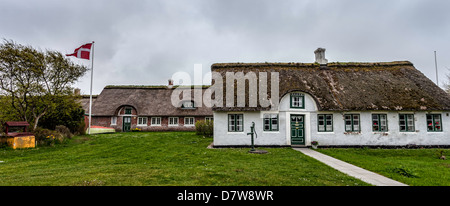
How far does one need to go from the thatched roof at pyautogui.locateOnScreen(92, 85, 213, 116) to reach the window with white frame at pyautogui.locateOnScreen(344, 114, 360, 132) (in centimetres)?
1554

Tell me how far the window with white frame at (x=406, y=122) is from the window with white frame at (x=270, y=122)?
7.94m

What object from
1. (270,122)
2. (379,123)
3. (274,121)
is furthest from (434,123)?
(270,122)

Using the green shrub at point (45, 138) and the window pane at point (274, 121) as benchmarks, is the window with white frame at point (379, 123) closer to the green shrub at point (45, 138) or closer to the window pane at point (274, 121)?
the window pane at point (274, 121)

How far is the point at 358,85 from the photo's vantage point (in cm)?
1557

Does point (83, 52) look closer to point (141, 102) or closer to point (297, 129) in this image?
point (141, 102)

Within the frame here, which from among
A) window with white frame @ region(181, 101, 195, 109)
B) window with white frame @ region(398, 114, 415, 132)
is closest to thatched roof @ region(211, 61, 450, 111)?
window with white frame @ region(398, 114, 415, 132)

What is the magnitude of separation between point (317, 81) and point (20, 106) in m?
21.1

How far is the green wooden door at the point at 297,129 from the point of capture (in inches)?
563

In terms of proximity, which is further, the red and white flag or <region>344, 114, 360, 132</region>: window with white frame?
the red and white flag

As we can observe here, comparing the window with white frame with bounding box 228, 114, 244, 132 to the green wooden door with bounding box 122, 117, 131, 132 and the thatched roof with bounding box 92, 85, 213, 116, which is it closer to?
the thatched roof with bounding box 92, 85, 213, 116

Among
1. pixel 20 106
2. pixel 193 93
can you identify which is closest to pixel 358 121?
pixel 193 93

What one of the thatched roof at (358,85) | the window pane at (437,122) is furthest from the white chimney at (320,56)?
the window pane at (437,122)

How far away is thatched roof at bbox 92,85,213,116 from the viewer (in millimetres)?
26516
